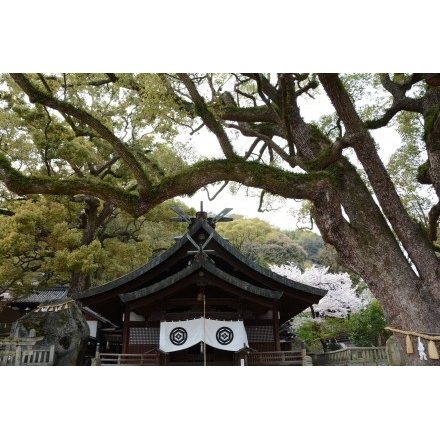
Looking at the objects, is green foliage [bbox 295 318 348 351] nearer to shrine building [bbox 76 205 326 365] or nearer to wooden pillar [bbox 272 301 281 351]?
shrine building [bbox 76 205 326 365]

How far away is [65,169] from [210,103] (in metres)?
9.71

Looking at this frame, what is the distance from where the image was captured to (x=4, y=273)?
479 inches

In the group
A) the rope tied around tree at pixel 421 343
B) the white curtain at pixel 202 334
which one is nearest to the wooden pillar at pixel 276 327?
the white curtain at pixel 202 334

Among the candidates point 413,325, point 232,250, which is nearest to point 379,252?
point 413,325

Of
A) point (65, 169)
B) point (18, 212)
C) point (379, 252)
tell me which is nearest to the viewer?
point (379, 252)

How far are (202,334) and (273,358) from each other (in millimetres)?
1640

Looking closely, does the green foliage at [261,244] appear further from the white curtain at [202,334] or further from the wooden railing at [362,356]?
the white curtain at [202,334]

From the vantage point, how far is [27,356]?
8.32 metres

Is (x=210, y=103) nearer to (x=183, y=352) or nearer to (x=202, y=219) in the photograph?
(x=202, y=219)

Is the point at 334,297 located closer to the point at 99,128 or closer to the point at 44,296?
the point at 44,296

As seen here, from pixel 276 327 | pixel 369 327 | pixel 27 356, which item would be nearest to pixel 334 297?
pixel 369 327

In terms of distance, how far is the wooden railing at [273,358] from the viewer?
7.95 meters

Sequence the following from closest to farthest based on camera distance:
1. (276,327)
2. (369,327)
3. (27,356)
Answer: (27,356), (276,327), (369,327)

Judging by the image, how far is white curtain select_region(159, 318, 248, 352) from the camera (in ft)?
27.2
